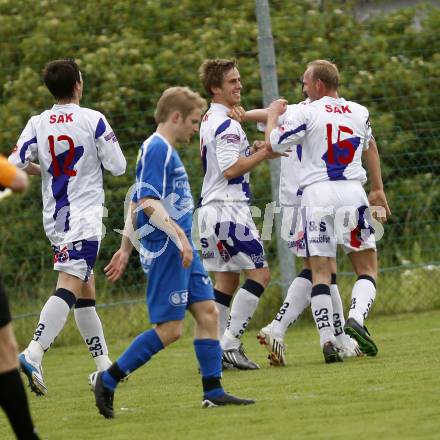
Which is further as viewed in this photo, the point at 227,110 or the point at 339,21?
the point at 339,21

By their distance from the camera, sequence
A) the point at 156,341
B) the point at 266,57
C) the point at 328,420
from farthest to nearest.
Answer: the point at 266,57
the point at 156,341
the point at 328,420

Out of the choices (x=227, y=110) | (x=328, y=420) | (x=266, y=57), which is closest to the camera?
(x=328, y=420)

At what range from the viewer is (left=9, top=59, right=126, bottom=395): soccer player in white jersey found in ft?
25.2

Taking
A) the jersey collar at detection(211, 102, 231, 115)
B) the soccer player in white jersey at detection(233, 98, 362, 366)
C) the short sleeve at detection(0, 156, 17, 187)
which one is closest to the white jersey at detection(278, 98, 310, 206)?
the soccer player in white jersey at detection(233, 98, 362, 366)

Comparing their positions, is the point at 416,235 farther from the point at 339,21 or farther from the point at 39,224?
the point at 39,224

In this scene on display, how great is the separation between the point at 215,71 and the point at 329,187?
44.2 inches

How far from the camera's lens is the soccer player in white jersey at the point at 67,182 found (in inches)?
302

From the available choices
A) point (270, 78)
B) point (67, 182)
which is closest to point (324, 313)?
point (67, 182)

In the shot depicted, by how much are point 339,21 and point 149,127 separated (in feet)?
6.90

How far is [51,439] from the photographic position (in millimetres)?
5887

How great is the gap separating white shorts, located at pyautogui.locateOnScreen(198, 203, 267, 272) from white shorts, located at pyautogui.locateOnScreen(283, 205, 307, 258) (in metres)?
0.27

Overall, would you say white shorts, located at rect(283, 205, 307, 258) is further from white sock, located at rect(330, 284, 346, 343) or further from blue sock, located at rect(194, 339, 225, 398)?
blue sock, located at rect(194, 339, 225, 398)

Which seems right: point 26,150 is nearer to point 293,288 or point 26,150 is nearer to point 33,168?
point 33,168

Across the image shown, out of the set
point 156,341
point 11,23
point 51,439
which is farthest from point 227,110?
point 11,23
